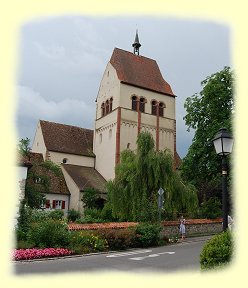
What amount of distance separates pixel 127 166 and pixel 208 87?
945 centimetres

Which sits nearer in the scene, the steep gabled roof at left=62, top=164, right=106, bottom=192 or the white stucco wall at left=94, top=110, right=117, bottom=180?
the steep gabled roof at left=62, top=164, right=106, bottom=192

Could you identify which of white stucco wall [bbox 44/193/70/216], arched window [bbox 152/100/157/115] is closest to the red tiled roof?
arched window [bbox 152/100/157/115]

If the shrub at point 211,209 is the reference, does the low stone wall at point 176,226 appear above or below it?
below

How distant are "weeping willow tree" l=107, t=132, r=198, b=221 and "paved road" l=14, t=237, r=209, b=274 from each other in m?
8.80

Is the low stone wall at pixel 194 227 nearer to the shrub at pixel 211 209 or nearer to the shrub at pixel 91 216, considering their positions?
the shrub at pixel 211 209

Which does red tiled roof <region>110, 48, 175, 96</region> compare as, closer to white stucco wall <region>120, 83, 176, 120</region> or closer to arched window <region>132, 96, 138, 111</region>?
white stucco wall <region>120, 83, 176, 120</region>

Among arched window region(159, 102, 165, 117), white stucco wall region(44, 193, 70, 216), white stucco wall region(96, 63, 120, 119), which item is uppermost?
white stucco wall region(96, 63, 120, 119)

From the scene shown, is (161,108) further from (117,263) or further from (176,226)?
(117,263)

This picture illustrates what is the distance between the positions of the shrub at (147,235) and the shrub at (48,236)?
4591mm

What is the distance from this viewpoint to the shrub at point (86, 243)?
58.0 ft

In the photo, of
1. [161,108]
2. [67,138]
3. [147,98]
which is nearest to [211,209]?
[161,108]

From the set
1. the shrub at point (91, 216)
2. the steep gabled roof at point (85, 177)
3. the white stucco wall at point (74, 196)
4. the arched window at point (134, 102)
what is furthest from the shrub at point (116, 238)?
the arched window at point (134, 102)

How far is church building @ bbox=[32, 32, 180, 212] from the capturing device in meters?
44.9

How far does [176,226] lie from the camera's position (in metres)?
25.7
